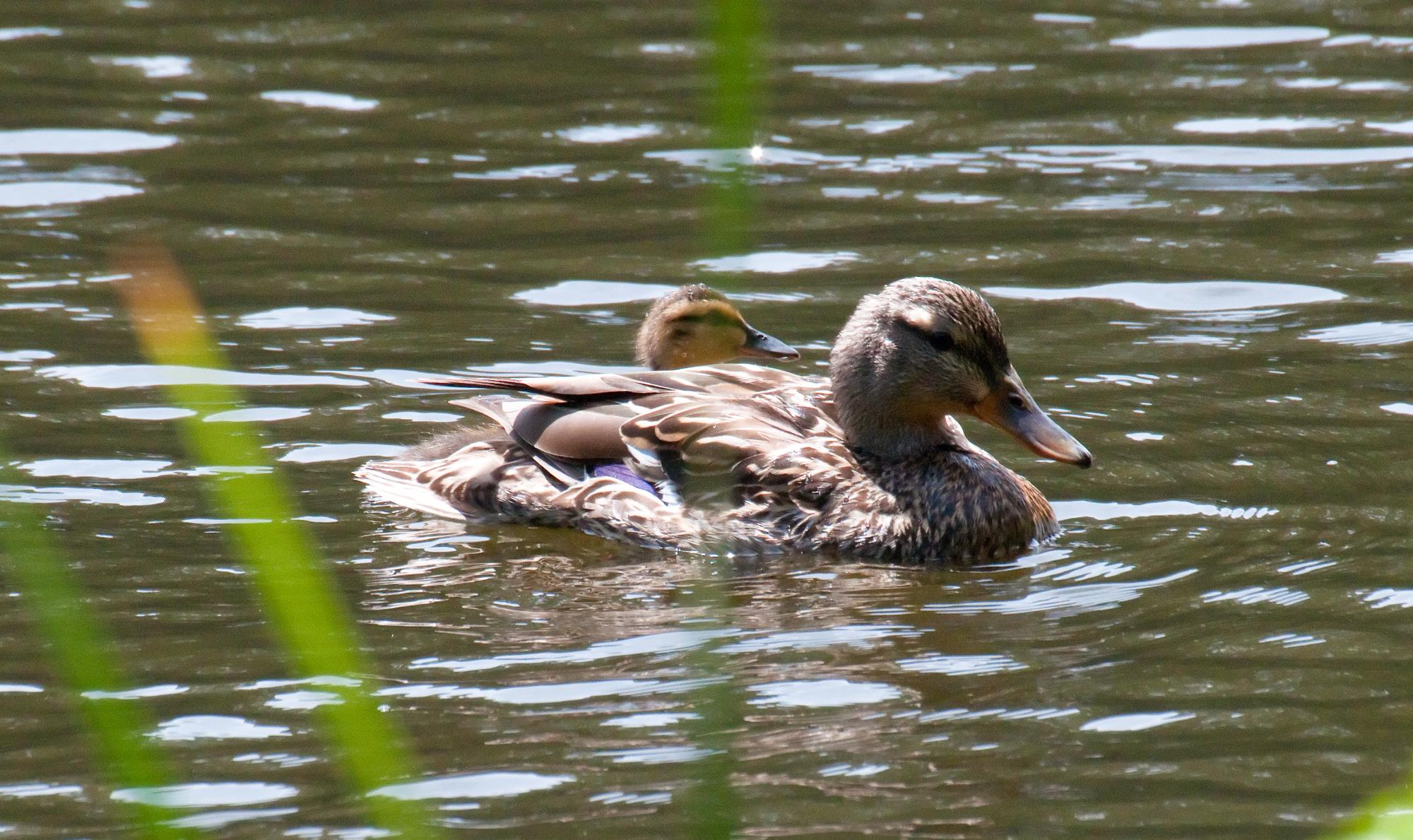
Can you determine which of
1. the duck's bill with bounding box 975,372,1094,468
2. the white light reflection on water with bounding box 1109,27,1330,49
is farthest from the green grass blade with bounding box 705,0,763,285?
the white light reflection on water with bounding box 1109,27,1330,49

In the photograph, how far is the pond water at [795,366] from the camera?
4.98 m

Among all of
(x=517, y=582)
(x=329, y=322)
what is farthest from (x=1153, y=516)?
(x=329, y=322)

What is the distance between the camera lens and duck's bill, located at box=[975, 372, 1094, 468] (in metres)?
6.83

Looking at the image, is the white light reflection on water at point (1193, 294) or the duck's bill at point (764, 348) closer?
the duck's bill at point (764, 348)

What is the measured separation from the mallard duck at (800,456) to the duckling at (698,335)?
0.69 m

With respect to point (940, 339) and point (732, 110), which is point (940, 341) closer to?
point (940, 339)

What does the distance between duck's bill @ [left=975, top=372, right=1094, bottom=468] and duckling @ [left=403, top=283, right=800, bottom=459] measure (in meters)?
1.24

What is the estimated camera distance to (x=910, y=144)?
12.0m

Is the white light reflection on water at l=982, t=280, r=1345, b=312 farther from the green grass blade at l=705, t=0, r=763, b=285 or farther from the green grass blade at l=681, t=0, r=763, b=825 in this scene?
the green grass blade at l=705, t=0, r=763, b=285

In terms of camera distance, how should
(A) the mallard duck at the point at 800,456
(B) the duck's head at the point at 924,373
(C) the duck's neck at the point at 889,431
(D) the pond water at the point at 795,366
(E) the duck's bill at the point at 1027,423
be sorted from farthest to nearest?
(C) the duck's neck at the point at 889,431 → (B) the duck's head at the point at 924,373 → (A) the mallard duck at the point at 800,456 → (E) the duck's bill at the point at 1027,423 → (D) the pond water at the point at 795,366

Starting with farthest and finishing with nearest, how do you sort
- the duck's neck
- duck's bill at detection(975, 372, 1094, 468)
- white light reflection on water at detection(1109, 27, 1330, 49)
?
white light reflection on water at detection(1109, 27, 1330, 49)
the duck's neck
duck's bill at detection(975, 372, 1094, 468)

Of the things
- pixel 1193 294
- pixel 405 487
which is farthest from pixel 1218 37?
pixel 405 487

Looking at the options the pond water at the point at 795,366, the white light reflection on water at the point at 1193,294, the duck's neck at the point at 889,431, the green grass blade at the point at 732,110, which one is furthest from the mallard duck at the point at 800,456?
the green grass blade at the point at 732,110

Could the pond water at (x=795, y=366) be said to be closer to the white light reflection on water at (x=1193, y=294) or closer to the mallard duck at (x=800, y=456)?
the white light reflection on water at (x=1193, y=294)
